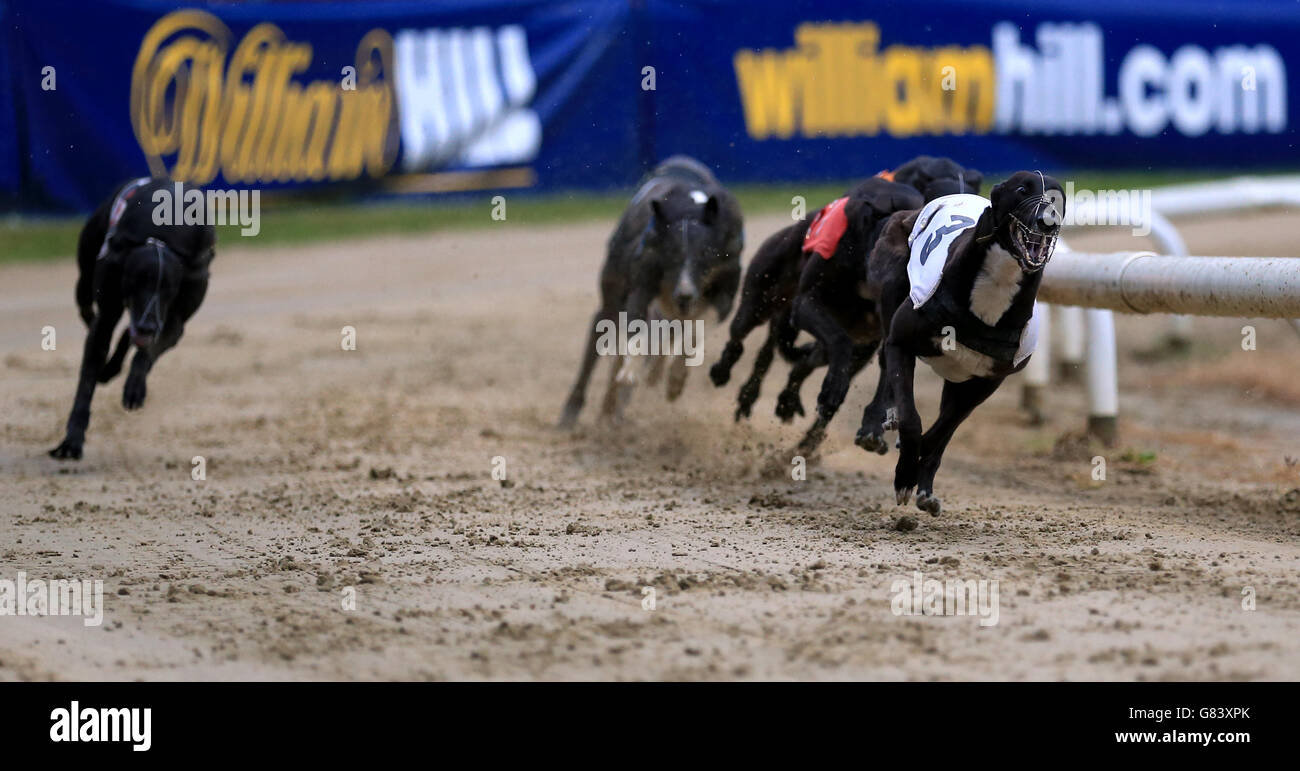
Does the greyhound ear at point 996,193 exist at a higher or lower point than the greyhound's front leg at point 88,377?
higher

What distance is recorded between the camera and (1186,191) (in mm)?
11078

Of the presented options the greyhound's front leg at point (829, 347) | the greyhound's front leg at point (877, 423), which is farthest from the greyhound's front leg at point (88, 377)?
the greyhound's front leg at point (877, 423)

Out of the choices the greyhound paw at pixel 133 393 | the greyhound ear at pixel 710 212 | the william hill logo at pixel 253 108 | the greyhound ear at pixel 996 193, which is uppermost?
the william hill logo at pixel 253 108

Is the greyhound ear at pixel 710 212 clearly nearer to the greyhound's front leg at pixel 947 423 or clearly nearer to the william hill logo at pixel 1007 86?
the greyhound's front leg at pixel 947 423

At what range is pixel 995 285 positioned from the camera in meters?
5.05

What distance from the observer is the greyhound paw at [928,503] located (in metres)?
5.38

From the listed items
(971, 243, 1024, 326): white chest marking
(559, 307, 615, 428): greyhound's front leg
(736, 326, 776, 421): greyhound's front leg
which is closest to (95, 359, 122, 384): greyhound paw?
(559, 307, 615, 428): greyhound's front leg

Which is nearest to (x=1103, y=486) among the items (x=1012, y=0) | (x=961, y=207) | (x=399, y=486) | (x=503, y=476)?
(x=961, y=207)

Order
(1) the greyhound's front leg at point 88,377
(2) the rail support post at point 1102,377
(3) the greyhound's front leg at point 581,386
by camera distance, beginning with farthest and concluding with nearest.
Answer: (3) the greyhound's front leg at point 581,386
(2) the rail support post at point 1102,377
(1) the greyhound's front leg at point 88,377

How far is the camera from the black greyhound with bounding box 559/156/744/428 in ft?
24.2

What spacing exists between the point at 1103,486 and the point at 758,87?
10.3 m

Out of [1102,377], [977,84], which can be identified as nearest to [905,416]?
[1102,377]

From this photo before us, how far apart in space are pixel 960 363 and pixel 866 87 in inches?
471

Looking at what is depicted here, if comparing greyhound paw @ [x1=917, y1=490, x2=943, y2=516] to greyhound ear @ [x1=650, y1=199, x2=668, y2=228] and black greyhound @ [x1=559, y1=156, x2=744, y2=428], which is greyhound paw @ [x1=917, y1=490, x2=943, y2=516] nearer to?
black greyhound @ [x1=559, y1=156, x2=744, y2=428]
